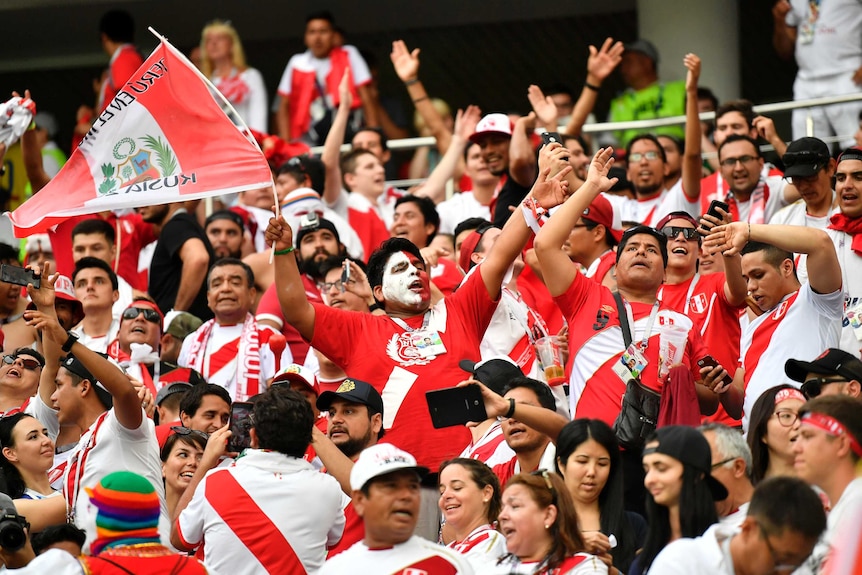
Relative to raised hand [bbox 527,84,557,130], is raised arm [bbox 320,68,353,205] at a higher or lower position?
lower

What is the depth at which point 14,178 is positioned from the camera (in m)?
15.8

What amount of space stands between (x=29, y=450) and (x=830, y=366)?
→ 414cm

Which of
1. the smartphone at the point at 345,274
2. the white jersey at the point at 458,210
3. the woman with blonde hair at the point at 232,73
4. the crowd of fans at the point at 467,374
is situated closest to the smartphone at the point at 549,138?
the crowd of fans at the point at 467,374

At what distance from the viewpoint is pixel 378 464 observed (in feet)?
19.4

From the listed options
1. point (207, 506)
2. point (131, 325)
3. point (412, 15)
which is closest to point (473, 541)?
point (207, 506)

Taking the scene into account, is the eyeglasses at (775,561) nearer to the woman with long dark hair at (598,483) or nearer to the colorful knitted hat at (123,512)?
the woman with long dark hair at (598,483)

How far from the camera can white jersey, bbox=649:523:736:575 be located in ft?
17.2

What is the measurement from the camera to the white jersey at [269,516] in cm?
676

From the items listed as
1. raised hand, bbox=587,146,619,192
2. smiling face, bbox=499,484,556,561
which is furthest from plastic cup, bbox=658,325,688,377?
smiling face, bbox=499,484,556,561

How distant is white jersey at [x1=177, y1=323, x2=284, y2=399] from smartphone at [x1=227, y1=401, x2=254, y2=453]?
2.03m

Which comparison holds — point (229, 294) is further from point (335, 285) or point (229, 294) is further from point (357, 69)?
point (357, 69)

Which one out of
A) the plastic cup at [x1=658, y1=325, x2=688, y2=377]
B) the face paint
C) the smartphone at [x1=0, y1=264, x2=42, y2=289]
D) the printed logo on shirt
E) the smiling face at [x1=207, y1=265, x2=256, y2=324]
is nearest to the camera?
the plastic cup at [x1=658, y1=325, x2=688, y2=377]

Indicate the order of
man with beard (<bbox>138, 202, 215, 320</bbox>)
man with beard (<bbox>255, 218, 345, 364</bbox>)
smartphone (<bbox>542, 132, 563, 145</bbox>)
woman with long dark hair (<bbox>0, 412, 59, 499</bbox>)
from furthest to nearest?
man with beard (<bbox>138, 202, 215, 320</bbox>) < man with beard (<bbox>255, 218, 345, 364</bbox>) < smartphone (<bbox>542, 132, 563, 145</bbox>) < woman with long dark hair (<bbox>0, 412, 59, 499</bbox>)

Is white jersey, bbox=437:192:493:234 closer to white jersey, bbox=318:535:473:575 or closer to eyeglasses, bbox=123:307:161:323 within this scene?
eyeglasses, bbox=123:307:161:323
